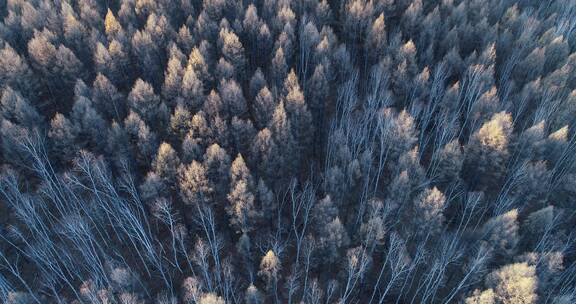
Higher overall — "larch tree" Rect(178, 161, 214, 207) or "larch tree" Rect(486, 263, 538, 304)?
"larch tree" Rect(178, 161, 214, 207)

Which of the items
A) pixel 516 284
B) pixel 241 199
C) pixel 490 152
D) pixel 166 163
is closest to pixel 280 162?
pixel 241 199

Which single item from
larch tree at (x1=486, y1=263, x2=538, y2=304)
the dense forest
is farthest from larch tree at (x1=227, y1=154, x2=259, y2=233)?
larch tree at (x1=486, y1=263, x2=538, y2=304)

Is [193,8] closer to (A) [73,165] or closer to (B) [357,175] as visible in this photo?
(A) [73,165]

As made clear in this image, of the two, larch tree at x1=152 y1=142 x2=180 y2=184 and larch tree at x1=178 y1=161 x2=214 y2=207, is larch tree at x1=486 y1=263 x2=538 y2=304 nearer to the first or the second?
larch tree at x1=178 y1=161 x2=214 y2=207

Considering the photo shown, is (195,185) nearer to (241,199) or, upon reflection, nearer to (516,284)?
(241,199)

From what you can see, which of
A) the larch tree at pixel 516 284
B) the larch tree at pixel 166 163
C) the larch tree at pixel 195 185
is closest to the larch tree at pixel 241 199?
the larch tree at pixel 195 185

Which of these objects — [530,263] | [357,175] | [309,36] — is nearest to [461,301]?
[530,263]

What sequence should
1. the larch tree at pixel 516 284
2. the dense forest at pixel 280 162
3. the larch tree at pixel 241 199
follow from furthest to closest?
the larch tree at pixel 241 199
the dense forest at pixel 280 162
the larch tree at pixel 516 284

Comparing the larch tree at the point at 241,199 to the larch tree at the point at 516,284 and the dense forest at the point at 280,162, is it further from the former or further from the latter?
the larch tree at the point at 516,284
